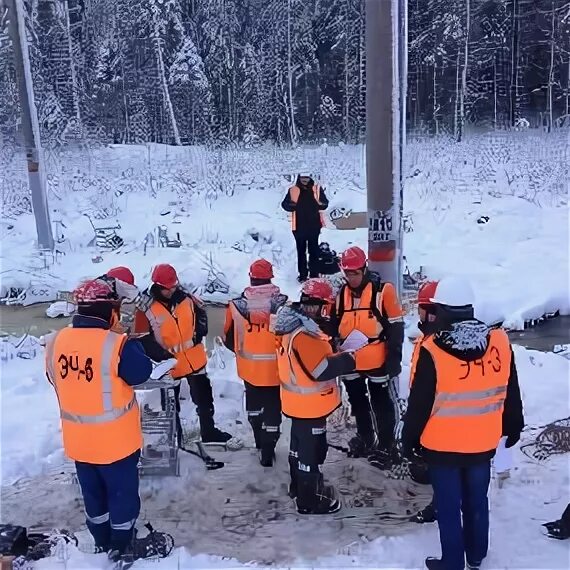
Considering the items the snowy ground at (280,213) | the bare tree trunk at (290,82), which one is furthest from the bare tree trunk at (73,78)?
the bare tree trunk at (290,82)

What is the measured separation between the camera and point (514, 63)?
2905 cm

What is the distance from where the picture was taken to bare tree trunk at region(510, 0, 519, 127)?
28.0 metres

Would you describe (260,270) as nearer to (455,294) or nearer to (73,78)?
(455,294)

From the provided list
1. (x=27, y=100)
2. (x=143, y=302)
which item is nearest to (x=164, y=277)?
(x=143, y=302)

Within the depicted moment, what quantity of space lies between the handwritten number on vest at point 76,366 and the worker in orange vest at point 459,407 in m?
1.84

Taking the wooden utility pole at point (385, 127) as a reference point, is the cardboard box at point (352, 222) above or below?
below

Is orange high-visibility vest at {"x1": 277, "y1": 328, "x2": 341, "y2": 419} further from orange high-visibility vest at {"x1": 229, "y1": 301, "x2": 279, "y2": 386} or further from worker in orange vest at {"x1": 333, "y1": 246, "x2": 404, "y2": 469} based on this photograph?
worker in orange vest at {"x1": 333, "y1": 246, "x2": 404, "y2": 469}

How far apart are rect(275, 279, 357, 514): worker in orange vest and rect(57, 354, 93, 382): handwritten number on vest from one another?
127cm

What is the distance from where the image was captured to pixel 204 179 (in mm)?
20266

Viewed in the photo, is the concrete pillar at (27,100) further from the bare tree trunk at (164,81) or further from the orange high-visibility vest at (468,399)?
the bare tree trunk at (164,81)

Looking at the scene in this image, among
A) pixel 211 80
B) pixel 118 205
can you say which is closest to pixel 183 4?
pixel 211 80

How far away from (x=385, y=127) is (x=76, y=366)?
304 centimetres

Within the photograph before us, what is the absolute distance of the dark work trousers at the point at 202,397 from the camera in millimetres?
5930

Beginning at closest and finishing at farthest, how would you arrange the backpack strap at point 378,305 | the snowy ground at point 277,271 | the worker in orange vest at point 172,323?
the snowy ground at point 277,271, the backpack strap at point 378,305, the worker in orange vest at point 172,323
